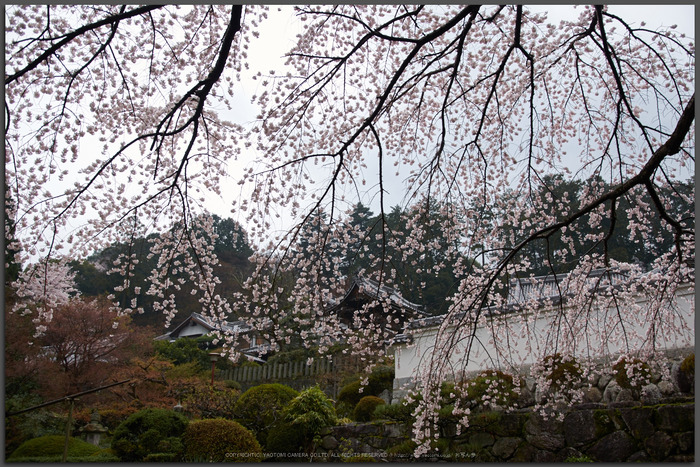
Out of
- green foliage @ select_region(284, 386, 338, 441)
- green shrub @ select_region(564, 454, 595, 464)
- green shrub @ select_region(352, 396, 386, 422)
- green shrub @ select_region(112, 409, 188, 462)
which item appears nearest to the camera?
green shrub @ select_region(564, 454, 595, 464)

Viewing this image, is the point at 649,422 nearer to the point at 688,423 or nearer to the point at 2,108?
the point at 688,423

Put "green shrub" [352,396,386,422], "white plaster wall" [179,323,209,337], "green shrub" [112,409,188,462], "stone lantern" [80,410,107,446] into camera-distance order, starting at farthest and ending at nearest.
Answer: "white plaster wall" [179,323,209,337], "green shrub" [352,396,386,422], "stone lantern" [80,410,107,446], "green shrub" [112,409,188,462]

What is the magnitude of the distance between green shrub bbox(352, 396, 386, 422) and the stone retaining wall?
0.90 m

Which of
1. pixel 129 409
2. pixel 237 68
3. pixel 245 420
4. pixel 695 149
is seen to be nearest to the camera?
pixel 695 149

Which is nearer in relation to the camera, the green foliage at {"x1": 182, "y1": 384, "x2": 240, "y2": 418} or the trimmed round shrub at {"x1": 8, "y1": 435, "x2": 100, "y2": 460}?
the trimmed round shrub at {"x1": 8, "y1": 435, "x2": 100, "y2": 460}

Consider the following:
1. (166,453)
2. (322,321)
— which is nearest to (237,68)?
(322,321)

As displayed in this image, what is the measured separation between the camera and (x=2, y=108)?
3.28 m

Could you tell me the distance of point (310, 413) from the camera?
686cm

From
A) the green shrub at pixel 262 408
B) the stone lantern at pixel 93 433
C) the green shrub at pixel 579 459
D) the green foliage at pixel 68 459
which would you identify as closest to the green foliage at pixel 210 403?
the green shrub at pixel 262 408

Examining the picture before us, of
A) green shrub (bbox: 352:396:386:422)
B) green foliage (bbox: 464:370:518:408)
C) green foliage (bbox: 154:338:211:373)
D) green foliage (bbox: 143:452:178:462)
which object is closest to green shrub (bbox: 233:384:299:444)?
green shrub (bbox: 352:396:386:422)

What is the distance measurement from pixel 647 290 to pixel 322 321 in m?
3.75

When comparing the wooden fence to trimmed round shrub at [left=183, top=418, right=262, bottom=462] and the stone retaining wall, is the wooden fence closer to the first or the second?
the stone retaining wall

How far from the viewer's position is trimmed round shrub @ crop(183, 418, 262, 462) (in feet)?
19.4

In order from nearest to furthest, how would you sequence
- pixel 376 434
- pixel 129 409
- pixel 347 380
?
pixel 376 434 → pixel 129 409 → pixel 347 380
